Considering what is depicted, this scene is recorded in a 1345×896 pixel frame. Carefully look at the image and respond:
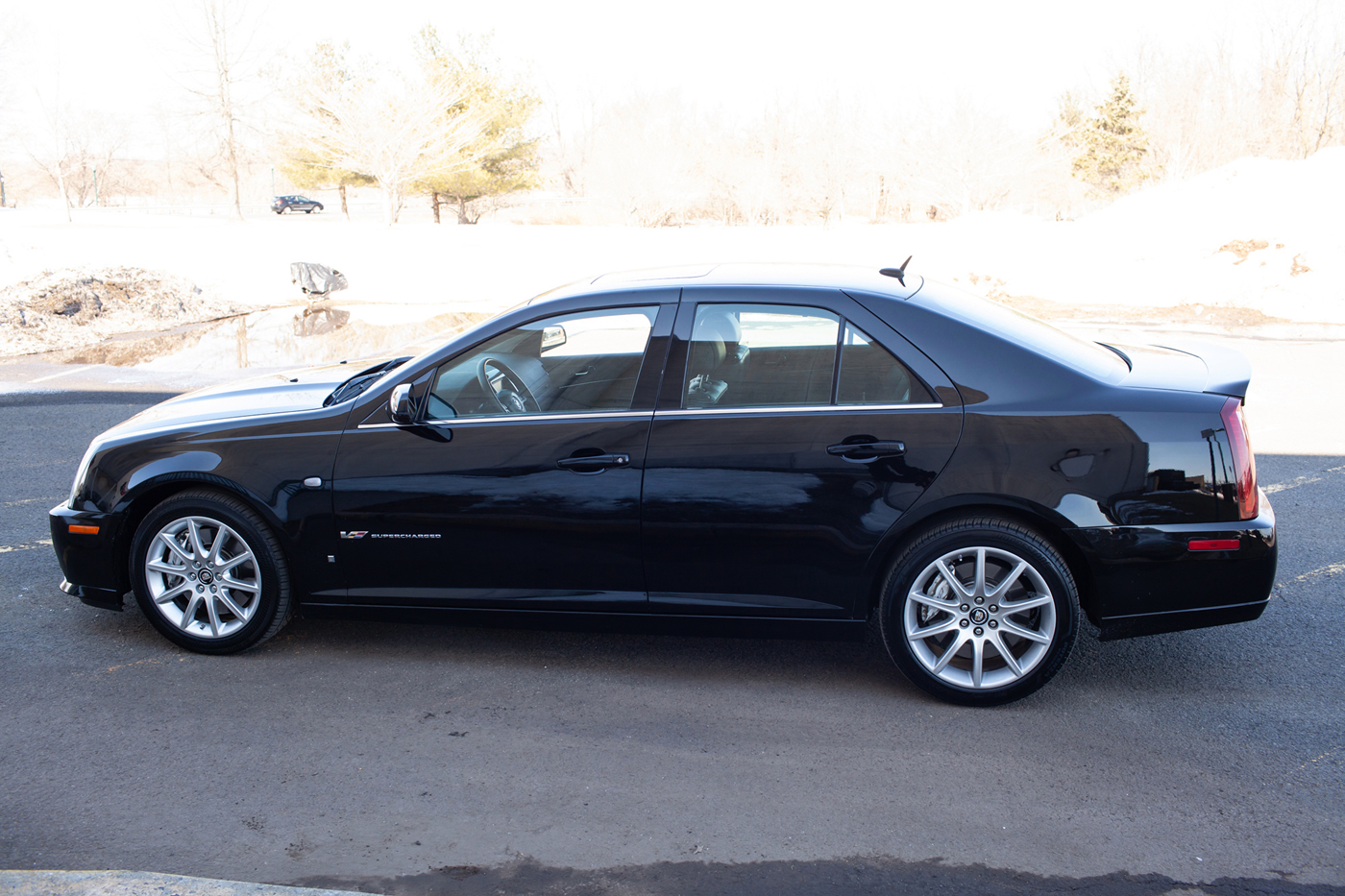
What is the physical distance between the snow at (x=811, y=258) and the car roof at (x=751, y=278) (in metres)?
7.65

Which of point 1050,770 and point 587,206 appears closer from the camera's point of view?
point 1050,770

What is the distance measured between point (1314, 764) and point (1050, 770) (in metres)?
0.91

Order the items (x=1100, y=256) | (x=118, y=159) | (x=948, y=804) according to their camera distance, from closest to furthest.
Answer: (x=948, y=804)
(x=1100, y=256)
(x=118, y=159)

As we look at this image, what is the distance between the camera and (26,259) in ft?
75.5

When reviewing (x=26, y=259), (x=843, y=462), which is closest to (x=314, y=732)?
(x=843, y=462)

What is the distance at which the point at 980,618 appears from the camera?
3.71 meters

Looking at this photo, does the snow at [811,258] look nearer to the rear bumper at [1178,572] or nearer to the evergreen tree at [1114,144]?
the rear bumper at [1178,572]

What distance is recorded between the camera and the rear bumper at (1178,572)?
358 centimetres

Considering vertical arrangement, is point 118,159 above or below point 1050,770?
above

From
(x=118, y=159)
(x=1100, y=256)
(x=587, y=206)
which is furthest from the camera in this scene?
(x=118, y=159)

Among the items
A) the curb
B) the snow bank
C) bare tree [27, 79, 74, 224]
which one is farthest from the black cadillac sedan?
bare tree [27, 79, 74, 224]

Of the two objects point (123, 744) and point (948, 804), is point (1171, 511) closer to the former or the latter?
point (948, 804)

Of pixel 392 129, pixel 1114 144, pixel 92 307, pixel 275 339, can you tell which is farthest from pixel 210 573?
pixel 1114 144

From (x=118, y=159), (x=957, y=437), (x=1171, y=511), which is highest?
(x=118, y=159)
